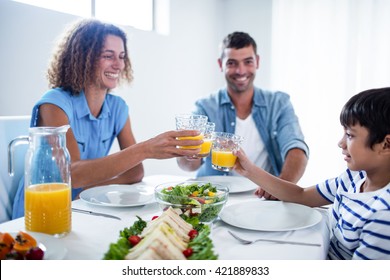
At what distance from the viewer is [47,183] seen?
3.59 feet

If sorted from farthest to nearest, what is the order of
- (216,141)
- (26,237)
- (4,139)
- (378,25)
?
(378,25) < (4,139) < (216,141) < (26,237)

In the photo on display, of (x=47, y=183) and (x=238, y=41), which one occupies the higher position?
(x=238, y=41)

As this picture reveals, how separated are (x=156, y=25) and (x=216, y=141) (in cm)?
262

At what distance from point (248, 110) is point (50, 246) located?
1809 mm

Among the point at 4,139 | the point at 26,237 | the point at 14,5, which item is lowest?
the point at 26,237

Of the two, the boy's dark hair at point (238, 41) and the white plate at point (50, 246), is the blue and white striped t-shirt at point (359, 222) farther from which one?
the boy's dark hair at point (238, 41)

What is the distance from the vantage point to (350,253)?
118cm

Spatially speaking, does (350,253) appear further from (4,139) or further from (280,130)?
(4,139)

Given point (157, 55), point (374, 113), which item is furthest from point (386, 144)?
point (157, 55)

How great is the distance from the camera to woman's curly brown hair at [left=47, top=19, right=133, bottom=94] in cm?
198

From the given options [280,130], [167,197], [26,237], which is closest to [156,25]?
[280,130]

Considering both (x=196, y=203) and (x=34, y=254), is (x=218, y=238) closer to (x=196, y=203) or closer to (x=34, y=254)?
(x=196, y=203)

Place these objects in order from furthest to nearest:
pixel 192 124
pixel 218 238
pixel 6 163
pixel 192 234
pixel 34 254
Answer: pixel 6 163 → pixel 192 124 → pixel 218 238 → pixel 192 234 → pixel 34 254

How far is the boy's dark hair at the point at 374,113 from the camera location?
3.79 feet
